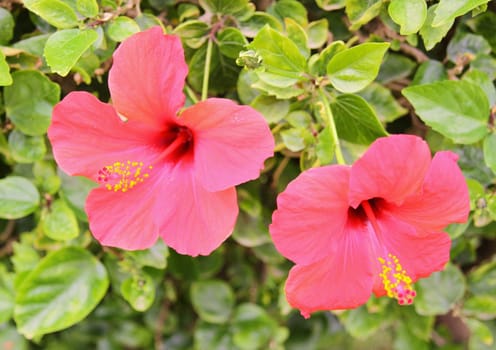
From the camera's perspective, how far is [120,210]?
33.7 inches

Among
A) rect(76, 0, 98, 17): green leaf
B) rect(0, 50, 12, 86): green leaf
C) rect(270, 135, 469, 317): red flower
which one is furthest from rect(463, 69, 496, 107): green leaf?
rect(0, 50, 12, 86): green leaf

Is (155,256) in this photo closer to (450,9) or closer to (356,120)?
(356,120)

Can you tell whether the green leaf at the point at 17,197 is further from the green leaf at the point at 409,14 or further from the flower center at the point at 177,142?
the green leaf at the point at 409,14

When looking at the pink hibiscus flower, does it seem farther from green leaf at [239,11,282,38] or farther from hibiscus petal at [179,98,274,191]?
green leaf at [239,11,282,38]

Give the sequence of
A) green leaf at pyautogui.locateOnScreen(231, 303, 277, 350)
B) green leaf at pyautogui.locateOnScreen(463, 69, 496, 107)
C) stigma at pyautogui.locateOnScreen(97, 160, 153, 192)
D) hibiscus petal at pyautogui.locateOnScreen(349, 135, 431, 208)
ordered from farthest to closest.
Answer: green leaf at pyautogui.locateOnScreen(231, 303, 277, 350) < green leaf at pyautogui.locateOnScreen(463, 69, 496, 107) < stigma at pyautogui.locateOnScreen(97, 160, 153, 192) < hibiscus petal at pyautogui.locateOnScreen(349, 135, 431, 208)

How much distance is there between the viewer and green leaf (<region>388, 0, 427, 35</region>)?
2.63 feet

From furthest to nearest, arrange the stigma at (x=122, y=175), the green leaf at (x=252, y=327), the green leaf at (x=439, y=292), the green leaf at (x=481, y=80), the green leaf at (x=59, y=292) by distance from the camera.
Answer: the green leaf at (x=252, y=327), the green leaf at (x=439, y=292), the green leaf at (x=59, y=292), the green leaf at (x=481, y=80), the stigma at (x=122, y=175)

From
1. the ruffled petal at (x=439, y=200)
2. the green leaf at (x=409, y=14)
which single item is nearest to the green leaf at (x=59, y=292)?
the ruffled petal at (x=439, y=200)

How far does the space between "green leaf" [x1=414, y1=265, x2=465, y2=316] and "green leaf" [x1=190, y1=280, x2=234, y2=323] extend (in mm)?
411

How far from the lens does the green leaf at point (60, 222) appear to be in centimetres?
103

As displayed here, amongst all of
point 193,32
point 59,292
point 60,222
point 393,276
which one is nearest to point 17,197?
point 60,222

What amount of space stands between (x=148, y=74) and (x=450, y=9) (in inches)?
15.5

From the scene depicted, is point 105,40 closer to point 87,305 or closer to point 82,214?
point 82,214

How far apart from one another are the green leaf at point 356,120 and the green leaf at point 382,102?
0.11m
